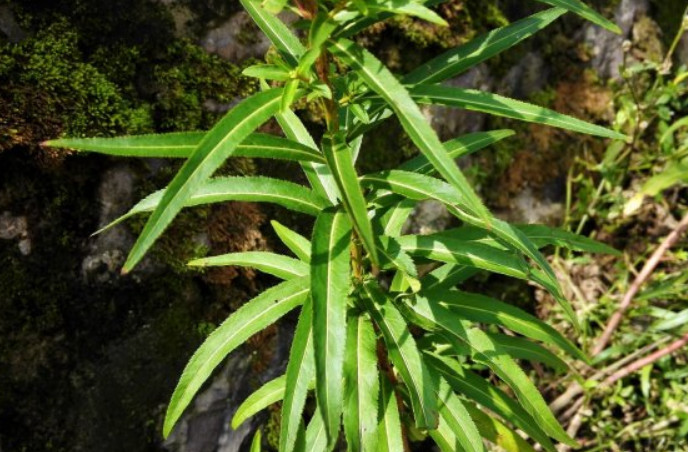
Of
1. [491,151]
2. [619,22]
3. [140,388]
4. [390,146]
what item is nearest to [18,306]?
[140,388]

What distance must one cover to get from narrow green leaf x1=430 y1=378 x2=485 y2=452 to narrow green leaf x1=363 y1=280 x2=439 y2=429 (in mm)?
149

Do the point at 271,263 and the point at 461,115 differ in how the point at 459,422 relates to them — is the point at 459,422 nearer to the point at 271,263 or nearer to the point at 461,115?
the point at 271,263

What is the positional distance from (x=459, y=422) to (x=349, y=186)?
→ 0.72 m

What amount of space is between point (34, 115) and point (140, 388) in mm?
877

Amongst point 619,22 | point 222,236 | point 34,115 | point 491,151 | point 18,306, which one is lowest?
point 18,306

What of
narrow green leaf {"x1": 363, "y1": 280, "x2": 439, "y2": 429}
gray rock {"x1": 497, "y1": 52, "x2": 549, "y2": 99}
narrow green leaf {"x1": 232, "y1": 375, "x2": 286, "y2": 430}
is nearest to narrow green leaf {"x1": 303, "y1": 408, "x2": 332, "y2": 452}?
narrow green leaf {"x1": 232, "y1": 375, "x2": 286, "y2": 430}

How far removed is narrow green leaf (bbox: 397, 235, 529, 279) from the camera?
1267 mm

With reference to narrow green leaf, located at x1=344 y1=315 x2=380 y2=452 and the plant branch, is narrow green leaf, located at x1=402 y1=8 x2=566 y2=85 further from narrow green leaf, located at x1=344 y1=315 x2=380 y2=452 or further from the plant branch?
the plant branch

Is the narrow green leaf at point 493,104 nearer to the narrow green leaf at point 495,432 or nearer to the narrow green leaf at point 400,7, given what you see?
the narrow green leaf at point 400,7

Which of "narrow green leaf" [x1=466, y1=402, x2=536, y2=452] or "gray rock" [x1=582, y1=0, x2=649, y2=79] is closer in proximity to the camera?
"narrow green leaf" [x1=466, y1=402, x2=536, y2=452]

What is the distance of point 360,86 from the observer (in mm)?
1162

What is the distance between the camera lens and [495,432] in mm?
1717

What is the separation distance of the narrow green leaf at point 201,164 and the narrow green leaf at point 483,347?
0.64 metres

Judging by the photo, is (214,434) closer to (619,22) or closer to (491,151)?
(491,151)
